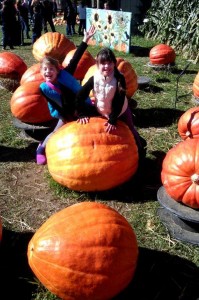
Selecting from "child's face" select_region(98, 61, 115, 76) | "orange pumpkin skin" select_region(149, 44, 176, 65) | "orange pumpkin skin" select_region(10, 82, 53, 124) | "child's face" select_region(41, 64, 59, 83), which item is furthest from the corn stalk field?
"child's face" select_region(98, 61, 115, 76)

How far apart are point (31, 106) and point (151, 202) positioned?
235 cm

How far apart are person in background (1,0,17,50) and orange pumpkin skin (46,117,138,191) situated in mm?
11345

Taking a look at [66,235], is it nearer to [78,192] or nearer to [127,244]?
[127,244]

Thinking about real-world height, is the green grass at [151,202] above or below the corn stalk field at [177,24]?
below

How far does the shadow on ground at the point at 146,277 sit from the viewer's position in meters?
2.97

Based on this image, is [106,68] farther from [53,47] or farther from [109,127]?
[53,47]

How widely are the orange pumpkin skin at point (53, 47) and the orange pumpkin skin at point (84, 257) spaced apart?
21.8 feet

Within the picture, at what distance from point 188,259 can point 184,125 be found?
2.15 metres

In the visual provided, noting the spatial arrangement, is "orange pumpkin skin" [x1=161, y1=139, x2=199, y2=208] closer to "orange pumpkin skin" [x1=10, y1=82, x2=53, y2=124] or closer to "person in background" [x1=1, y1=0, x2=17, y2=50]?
"orange pumpkin skin" [x1=10, y1=82, x2=53, y2=124]

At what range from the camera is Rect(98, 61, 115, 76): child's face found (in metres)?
4.00

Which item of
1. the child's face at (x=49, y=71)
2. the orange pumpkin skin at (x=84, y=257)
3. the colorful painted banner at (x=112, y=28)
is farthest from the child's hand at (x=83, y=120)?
the colorful painted banner at (x=112, y=28)

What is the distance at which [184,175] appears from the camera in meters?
3.49

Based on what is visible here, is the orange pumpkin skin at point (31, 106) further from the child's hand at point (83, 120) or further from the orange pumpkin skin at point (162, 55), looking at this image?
the orange pumpkin skin at point (162, 55)

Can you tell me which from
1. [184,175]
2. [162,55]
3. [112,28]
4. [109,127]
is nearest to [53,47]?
[162,55]
